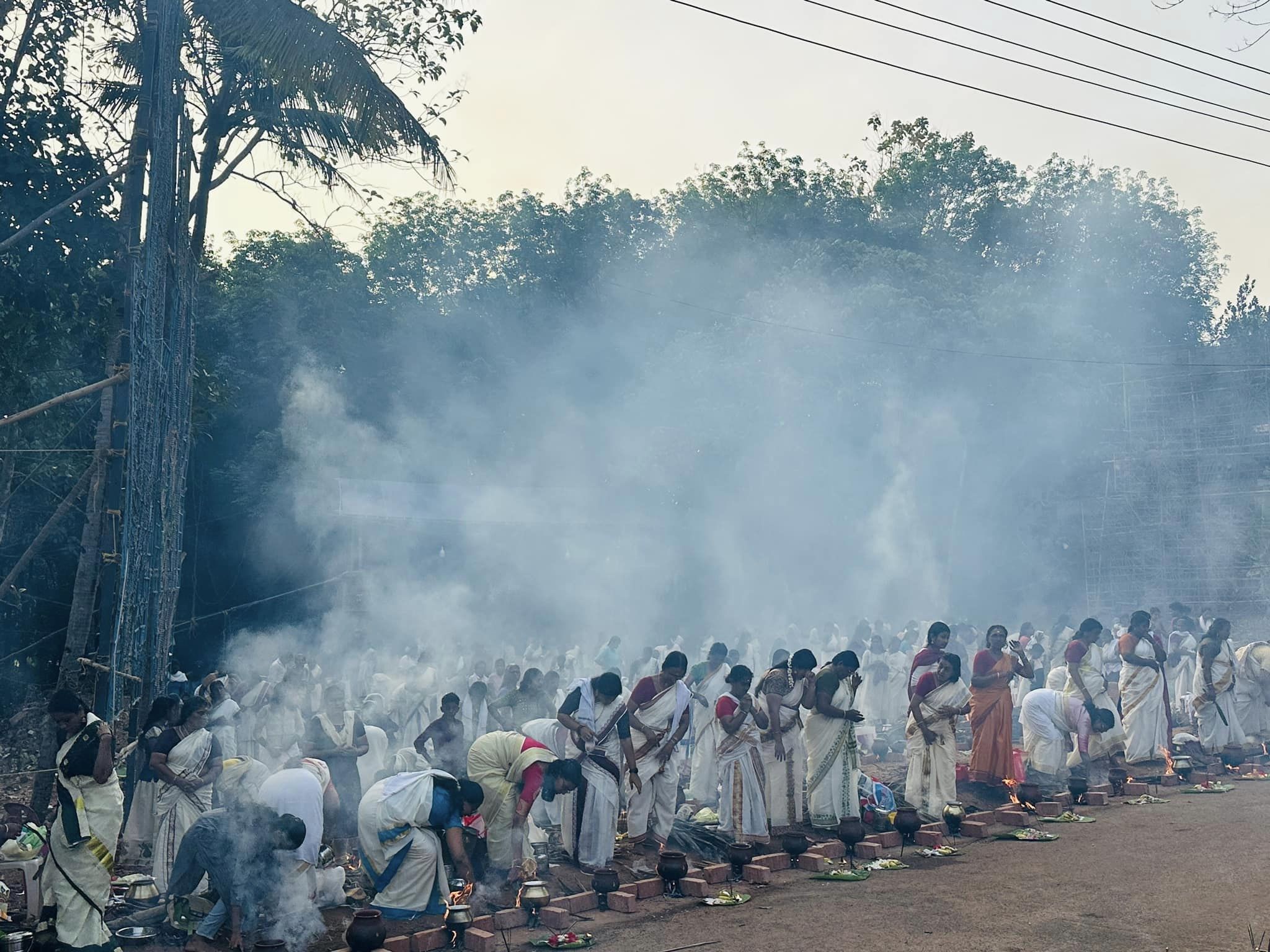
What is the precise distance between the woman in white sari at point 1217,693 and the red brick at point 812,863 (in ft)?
26.7

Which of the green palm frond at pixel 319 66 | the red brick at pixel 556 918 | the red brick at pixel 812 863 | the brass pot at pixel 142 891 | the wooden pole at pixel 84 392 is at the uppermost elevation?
the green palm frond at pixel 319 66

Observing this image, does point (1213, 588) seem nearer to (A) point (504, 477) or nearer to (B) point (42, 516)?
(A) point (504, 477)

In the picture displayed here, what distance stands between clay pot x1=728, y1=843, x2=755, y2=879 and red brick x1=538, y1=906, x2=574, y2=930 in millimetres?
1907

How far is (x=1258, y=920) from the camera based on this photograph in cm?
820

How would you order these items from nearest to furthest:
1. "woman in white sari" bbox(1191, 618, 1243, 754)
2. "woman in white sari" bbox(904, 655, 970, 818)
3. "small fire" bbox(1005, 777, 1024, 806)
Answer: "woman in white sari" bbox(904, 655, 970, 818) < "small fire" bbox(1005, 777, 1024, 806) < "woman in white sari" bbox(1191, 618, 1243, 754)

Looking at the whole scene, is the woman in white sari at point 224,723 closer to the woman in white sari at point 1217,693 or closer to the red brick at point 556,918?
the red brick at point 556,918

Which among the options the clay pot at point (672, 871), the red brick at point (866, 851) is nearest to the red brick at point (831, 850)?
the red brick at point (866, 851)

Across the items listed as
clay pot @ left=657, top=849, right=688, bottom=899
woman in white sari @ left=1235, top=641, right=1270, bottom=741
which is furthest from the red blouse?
woman in white sari @ left=1235, top=641, right=1270, bottom=741

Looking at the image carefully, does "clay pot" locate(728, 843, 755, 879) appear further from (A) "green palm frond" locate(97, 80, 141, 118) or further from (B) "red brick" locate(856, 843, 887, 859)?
(A) "green palm frond" locate(97, 80, 141, 118)

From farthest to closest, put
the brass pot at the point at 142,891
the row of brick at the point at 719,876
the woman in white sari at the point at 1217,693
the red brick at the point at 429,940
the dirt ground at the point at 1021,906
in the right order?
1. the woman in white sari at the point at 1217,693
2. the brass pot at the point at 142,891
3. the dirt ground at the point at 1021,906
4. the row of brick at the point at 719,876
5. the red brick at the point at 429,940

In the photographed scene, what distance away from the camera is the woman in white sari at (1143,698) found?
15.4 metres

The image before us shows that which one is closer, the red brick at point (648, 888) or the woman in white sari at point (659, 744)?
the red brick at point (648, 888)

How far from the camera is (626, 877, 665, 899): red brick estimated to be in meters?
9.24

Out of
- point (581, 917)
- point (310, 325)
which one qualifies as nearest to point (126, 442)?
point (581, 917)
